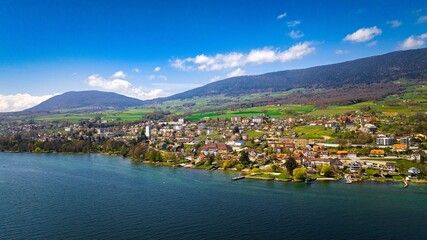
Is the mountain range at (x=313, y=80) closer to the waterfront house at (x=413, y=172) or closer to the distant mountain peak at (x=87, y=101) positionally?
the distant mountain peak at (x=87, y=101)

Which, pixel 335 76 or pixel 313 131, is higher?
pixel 335 76

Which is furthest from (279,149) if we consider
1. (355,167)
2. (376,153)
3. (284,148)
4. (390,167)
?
(390,167)

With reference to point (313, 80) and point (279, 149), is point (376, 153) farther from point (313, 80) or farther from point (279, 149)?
point (313, 80)

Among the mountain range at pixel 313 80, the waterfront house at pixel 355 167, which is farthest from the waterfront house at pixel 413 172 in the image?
the mountain range at pixel 313 80

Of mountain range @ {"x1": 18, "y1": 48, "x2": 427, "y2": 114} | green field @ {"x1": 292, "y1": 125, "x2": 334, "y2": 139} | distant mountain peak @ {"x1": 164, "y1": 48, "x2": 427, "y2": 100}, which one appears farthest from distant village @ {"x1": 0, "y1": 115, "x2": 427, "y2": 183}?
distant mountain peak @ {"x1": 164, "y1": 48, "x2": 427, "y2": 100}

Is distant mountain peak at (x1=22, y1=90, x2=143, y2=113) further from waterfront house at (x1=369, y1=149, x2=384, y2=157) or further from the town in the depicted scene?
waterfront house at (x1=369, y1=149, x2=384, y2=157)

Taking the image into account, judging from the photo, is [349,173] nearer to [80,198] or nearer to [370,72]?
[80,198]
